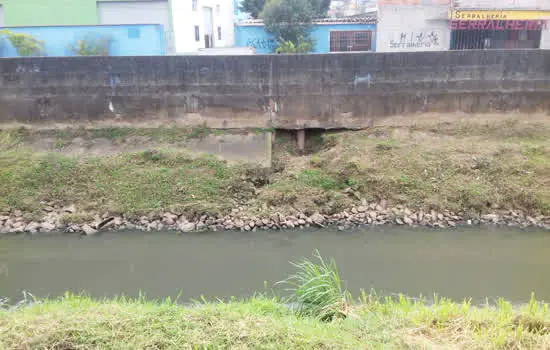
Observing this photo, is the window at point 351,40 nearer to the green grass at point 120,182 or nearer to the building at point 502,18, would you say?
the building at point 502,18

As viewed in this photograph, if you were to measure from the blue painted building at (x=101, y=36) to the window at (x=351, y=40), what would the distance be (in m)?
6.48

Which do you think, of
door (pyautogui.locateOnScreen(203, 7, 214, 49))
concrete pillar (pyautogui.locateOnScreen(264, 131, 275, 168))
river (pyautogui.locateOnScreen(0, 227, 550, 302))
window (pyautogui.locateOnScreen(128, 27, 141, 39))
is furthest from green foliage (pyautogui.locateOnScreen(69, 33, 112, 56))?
river (pyautogui.locateOnScreen(0, 227, 550, 302))

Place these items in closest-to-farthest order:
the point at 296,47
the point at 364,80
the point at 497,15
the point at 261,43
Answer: the point at 364,80 < the point at 497,15 < the point at 296,47 < the point at 261,43

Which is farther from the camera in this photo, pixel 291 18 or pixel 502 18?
pixel 291 18

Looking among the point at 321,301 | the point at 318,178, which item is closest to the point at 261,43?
the point at 318,178

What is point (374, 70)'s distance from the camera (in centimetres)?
870

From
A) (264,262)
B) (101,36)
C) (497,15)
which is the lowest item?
(264,262)

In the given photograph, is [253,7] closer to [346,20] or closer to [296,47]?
[296,47]

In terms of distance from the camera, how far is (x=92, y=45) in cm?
1392

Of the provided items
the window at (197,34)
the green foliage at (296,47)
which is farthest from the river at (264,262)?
the window at (197,34)

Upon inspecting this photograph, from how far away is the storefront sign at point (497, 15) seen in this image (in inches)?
559

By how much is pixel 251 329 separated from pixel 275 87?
6.72 meters

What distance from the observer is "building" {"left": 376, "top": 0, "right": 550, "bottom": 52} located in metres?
14.3

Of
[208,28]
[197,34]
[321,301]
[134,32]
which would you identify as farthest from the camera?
[208,28]
